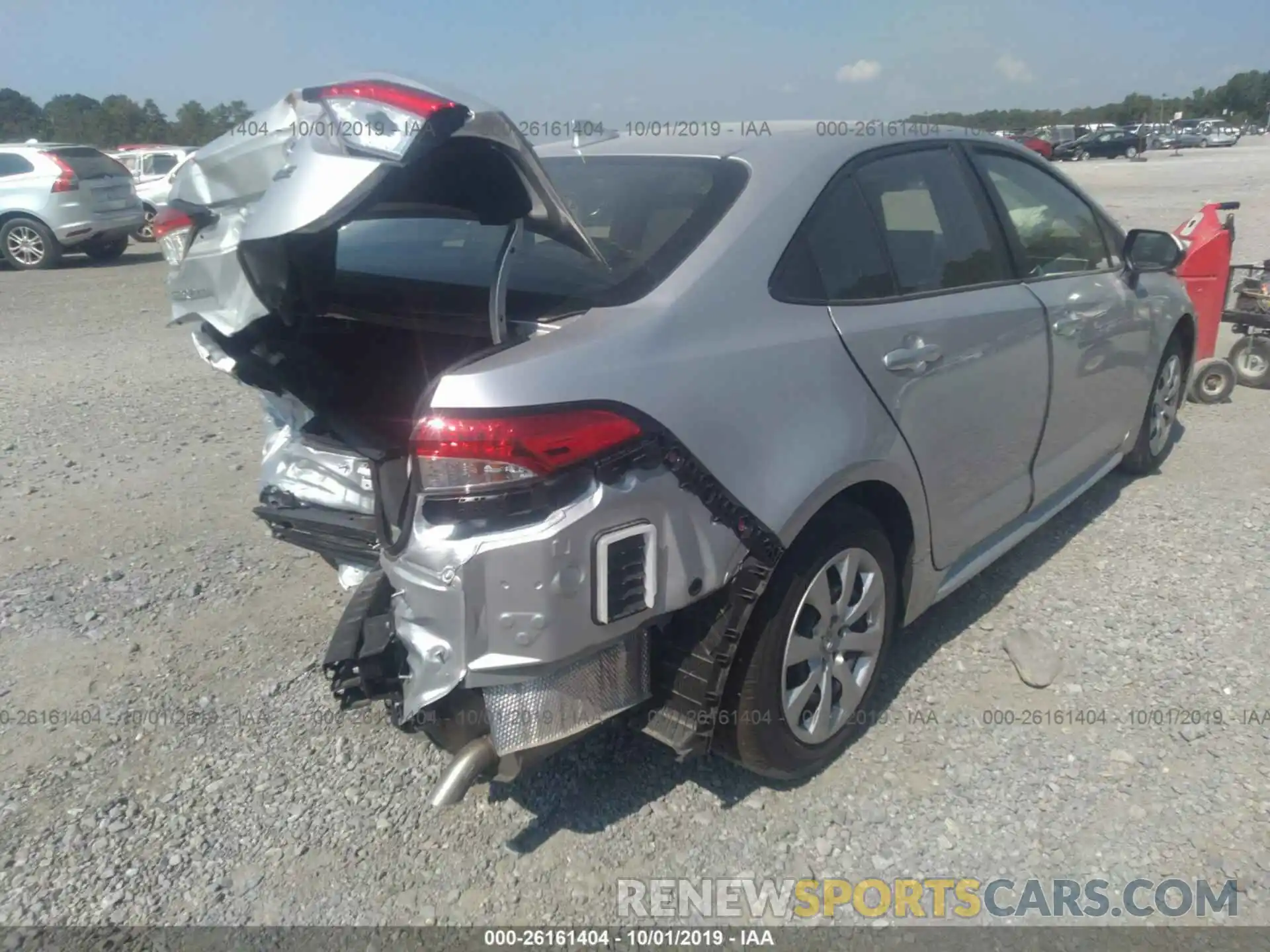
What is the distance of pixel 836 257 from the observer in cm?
271

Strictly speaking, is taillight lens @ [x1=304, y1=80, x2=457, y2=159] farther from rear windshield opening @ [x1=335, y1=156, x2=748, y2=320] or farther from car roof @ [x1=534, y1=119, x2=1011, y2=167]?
car roof @ [x1=534, y1=119, x2=1011, y2=167]

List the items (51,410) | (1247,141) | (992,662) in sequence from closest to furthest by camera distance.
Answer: (992,662) → (51,410) → (1247,141)

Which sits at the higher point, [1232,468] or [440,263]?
[440,263]

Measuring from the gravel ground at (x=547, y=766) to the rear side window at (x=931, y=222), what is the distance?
1316 millimetres

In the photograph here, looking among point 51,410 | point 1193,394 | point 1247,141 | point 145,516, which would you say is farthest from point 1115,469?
point 1247,141

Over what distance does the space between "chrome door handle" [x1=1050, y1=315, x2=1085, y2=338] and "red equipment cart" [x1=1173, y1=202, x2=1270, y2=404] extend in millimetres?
2948

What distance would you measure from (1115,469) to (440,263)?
3.89 meters

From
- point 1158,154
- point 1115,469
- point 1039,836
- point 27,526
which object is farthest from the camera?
point 1158,154

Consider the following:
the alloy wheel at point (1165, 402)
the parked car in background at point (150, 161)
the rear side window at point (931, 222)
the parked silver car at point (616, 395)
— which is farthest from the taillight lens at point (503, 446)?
A: the parked car in background at point (150, 161)

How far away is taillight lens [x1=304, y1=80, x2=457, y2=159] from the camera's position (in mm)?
1950

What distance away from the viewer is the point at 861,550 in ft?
9.12

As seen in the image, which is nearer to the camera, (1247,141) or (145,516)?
(145,516)

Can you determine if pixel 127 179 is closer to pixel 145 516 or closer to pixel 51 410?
pixel 51 410

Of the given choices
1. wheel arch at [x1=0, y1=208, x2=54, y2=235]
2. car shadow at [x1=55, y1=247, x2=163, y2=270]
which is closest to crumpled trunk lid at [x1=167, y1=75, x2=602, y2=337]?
wheel arch at [x1=0, y1=208, x2=54, y2=235]
